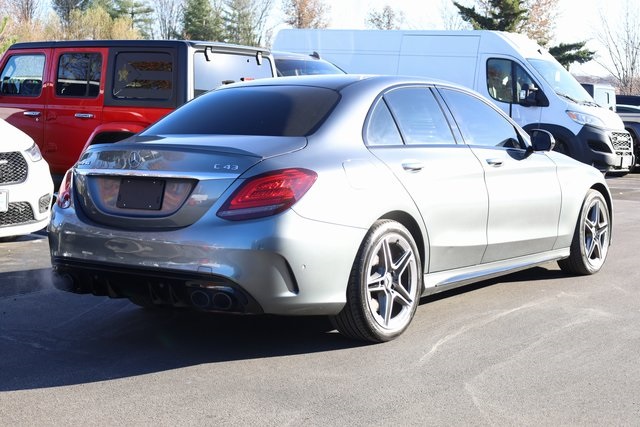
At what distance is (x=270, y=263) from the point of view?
15.3 feet

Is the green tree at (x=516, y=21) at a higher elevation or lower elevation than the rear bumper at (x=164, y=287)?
lower

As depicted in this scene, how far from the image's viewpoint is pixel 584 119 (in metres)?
16.3

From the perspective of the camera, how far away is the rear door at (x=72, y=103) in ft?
34.8

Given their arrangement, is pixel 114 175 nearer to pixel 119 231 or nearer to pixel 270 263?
pixel 119 231

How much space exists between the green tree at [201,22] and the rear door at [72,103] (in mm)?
61193

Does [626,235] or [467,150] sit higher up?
[467,150]

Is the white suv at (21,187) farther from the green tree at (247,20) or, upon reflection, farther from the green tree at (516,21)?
the green tree at (247,20)

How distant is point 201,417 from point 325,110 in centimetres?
Result: 205

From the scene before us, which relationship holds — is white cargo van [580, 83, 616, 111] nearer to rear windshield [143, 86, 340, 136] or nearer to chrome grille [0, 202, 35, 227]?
chrome grille [0, 202, 35, 227]

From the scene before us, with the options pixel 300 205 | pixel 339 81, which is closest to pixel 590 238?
pixel 339 81

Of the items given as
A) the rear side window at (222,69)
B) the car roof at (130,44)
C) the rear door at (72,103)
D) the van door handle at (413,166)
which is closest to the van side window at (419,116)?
the van door handle at (413,166)

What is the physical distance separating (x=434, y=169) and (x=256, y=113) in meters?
1.11

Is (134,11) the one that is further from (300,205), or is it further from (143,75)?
(300,205)

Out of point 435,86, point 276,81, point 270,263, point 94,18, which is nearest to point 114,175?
point 270,263
